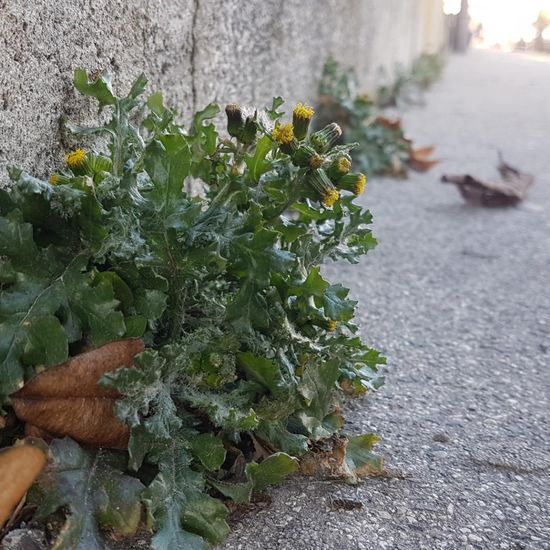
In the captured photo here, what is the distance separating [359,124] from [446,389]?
2323 millimetres

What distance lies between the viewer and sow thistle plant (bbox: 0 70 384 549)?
130 cm

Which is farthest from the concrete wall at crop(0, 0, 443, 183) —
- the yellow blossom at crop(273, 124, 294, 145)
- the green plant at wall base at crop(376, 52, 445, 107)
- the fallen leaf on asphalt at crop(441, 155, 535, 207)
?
the green plant at wall base at crop(376, 52, 445, 107)

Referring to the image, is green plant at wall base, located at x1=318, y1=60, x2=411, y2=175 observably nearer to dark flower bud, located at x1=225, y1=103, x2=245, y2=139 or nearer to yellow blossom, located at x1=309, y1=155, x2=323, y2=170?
dark flower bud, located at x1=225, y1=103, x2=245, y2=139

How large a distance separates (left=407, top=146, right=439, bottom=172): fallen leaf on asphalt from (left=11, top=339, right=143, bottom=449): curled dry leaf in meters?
3.30

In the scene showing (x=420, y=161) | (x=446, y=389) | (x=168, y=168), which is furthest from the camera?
(x=420, y=161)

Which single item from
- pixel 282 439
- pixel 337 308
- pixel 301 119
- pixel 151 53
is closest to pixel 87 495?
pixel 282 439

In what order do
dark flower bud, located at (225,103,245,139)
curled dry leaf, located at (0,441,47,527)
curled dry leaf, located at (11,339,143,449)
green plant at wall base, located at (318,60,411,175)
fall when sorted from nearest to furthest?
1. curled dry leaf, located at (0,441,47,527)
2. curled dry leaf, located at (11,339,143,449)
3. dark flower bud, located at (225,103,245,139)
4. green plant at wall base, located at (318,60,411,175)

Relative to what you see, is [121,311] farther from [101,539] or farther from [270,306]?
[101,539]

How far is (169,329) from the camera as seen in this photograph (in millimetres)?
1548

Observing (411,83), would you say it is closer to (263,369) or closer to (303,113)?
(303,113)

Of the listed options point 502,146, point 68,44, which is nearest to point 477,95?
point 502,146

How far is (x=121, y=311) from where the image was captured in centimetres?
144

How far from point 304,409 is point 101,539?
1.47 ft

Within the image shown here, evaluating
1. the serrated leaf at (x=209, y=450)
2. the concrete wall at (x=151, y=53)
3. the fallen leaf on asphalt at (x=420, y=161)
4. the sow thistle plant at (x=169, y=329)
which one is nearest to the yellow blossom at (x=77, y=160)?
the sow thistle plant at (x=169, y=329)
